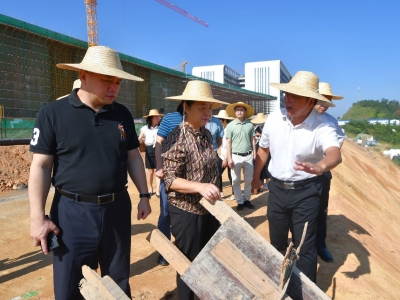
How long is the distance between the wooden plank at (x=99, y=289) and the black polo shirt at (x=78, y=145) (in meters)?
0.56

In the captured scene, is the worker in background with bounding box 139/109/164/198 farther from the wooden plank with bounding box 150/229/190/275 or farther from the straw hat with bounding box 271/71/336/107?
the wooden plank with bounding box 150/229/190/275

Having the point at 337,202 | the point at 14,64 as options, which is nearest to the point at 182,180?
the point at 337,202

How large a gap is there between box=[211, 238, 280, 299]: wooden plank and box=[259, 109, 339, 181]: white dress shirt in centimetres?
145

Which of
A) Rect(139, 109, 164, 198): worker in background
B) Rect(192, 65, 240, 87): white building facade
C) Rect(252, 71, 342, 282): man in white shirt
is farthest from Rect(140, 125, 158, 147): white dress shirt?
Rect(192, 65, 240, 87): white building facade

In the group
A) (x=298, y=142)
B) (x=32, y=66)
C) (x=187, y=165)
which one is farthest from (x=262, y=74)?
(x=187, y=165)

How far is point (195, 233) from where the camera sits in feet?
8.01

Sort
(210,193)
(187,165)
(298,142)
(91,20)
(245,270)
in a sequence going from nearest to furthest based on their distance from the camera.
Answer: (245,270), (210,193), (187,165), (298,142), (91,20)

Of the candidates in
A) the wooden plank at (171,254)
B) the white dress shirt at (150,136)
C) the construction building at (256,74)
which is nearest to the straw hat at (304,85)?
the wooden plank at (171,254)

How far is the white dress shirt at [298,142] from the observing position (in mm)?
2797

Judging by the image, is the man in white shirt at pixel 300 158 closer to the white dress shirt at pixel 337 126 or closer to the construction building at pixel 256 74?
the white dress shirt at pixel 337 126

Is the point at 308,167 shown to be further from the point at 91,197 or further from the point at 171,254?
the point at 91,197

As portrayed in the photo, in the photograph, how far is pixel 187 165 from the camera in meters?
2.41

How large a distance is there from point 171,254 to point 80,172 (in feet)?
2.47

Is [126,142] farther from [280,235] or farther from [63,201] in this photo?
[280,235]
